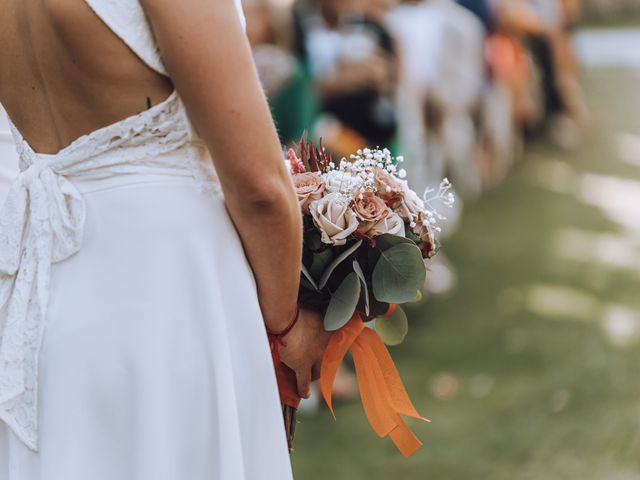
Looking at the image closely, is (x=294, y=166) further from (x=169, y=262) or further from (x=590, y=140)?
(x=590, y=140)

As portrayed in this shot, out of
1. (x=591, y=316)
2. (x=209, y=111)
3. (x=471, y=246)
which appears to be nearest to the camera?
(x=209, y=111)

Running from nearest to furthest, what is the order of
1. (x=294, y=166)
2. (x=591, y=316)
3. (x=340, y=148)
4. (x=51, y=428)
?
(x=51, y=428) → (x=294, y=166) → (x=340, y=148) → (x=591, y=316)

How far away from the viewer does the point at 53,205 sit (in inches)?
75.8

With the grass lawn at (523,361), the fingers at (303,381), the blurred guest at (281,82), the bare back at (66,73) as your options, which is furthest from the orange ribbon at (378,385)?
the blurred guest at (281,82)

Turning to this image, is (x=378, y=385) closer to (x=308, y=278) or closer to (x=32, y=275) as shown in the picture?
(x=308, y=278)

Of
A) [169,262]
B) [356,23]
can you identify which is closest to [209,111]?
[169,262]

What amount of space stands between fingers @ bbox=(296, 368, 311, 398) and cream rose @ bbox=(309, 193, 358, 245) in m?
0.25

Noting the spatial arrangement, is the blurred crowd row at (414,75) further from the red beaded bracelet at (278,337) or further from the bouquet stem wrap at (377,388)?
the red beaded bracelet at (278,337)

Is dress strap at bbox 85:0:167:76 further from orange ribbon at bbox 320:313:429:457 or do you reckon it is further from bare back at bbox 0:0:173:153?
orange ribbon at bbox 320:313:429:457

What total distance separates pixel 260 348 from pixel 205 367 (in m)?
0.11

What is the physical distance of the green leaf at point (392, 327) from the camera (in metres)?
→ 2.32

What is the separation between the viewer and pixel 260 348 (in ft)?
6.42

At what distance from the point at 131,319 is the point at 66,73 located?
0.42 m

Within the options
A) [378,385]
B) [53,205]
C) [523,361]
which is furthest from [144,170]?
[523,361]
